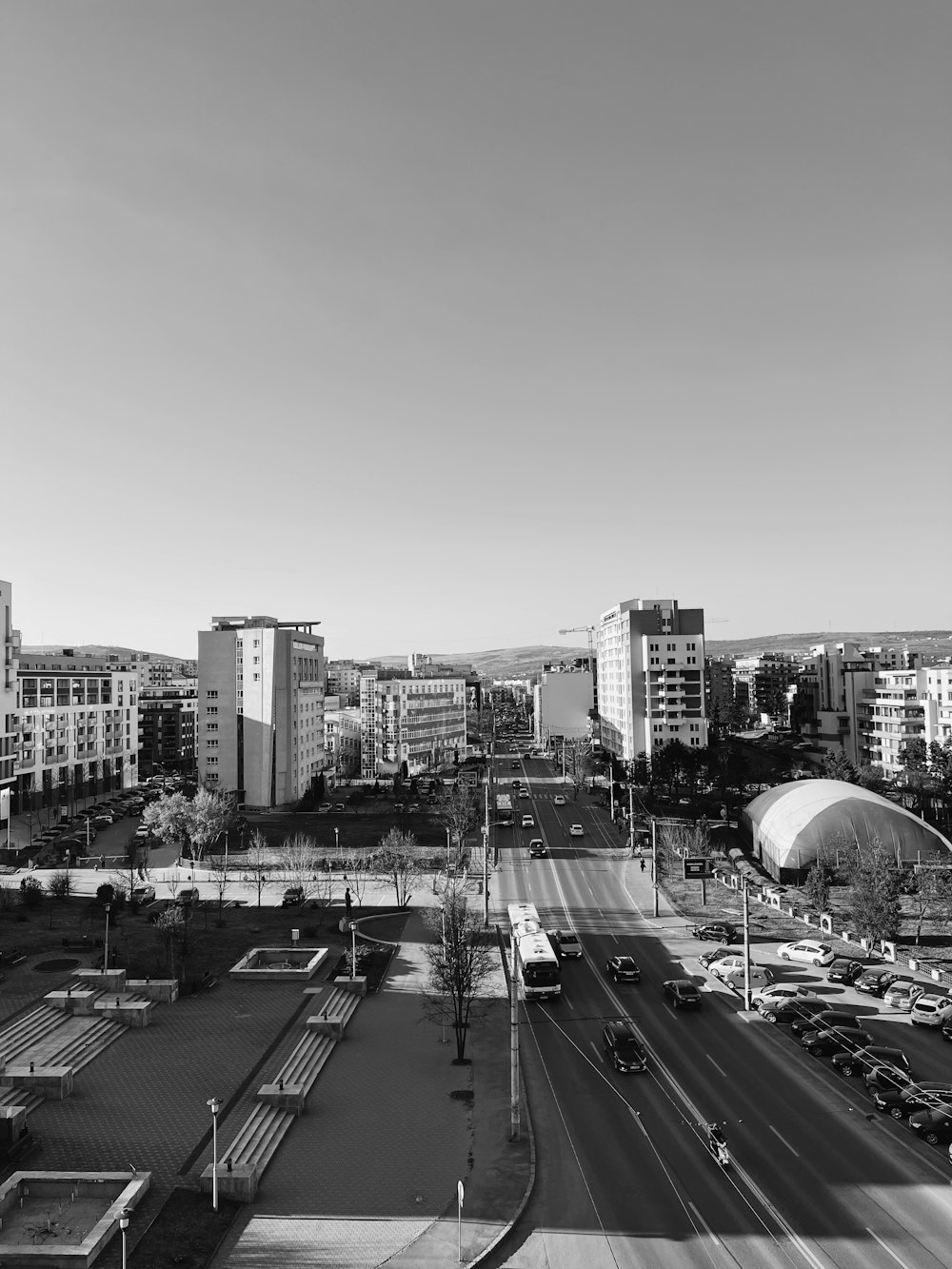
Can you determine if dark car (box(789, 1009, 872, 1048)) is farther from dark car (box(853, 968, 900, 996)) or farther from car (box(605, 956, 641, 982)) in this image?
car (box(605, 956, 641, 982))

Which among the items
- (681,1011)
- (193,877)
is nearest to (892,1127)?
(681,1011)

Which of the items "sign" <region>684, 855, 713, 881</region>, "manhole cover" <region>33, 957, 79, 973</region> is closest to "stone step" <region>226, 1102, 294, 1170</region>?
"manhole cover" <region>33, 957, 79, 973</region>

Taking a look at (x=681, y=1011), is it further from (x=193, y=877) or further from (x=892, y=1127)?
(x=193, y=877)

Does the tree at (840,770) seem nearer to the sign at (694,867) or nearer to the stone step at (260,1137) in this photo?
the sign at (694,867)

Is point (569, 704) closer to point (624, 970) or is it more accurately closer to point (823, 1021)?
point (624, 970)

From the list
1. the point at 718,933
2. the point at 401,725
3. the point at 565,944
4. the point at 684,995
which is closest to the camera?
the point at 684,995

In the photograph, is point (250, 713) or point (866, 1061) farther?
point (250, 713)

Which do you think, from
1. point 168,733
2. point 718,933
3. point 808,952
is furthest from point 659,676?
point 168,733
